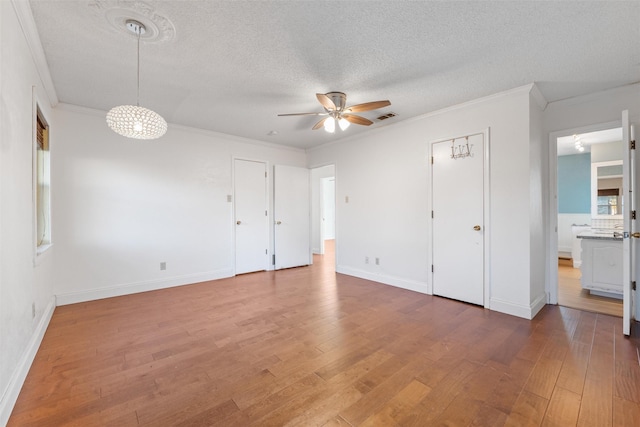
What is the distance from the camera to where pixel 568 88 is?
2926 mm

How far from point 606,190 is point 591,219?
2.13 feet

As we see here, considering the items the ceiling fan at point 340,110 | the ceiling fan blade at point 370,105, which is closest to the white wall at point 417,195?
the ceiling fan at point 340,110

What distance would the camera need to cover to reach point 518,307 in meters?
2.97

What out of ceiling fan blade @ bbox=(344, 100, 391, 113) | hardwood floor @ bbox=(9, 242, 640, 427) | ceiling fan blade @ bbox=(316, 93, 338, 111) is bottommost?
hardwood floor @ bbox=(9, 242, 640, 427)

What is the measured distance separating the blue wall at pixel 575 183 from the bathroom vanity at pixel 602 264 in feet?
9.96

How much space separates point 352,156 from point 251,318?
3119 millimetres

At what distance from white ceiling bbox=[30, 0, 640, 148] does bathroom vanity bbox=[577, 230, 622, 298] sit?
1.95 meters

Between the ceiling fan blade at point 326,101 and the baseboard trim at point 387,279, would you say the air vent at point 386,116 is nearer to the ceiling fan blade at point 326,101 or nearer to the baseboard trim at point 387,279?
the ceiling fan blade at point 326,101

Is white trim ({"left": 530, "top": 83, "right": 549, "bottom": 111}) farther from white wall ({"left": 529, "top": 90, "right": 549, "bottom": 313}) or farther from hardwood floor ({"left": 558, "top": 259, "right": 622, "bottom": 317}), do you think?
hardwood floor ({"left": 558, "top": 259, "right": 622, "bottom": 317})

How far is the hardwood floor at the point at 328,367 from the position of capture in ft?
5.15

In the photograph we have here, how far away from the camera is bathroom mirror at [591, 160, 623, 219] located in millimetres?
4977

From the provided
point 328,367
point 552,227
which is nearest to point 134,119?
point 328,367

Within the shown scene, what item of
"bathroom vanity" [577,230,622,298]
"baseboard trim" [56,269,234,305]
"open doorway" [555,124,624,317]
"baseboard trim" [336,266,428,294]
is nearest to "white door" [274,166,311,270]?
"baseboard trim" [336,266,428,294]

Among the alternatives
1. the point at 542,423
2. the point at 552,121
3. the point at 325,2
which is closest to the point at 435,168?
the point at 552,121
